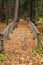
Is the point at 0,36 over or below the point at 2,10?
over

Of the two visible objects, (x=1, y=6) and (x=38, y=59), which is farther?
(x=1, y=6)

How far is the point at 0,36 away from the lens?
41.1 feet

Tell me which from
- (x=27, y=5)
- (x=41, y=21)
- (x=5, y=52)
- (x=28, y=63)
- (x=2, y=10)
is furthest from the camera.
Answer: (x=27, y=5)

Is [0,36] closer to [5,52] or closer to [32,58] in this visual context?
[5,52]

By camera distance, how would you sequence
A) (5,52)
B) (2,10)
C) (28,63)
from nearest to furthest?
(28,63) → (5,52) → (2,10)

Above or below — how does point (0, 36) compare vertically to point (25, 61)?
above

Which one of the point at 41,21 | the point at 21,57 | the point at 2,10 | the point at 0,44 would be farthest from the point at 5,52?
the point at 2,10

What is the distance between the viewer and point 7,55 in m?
11.8

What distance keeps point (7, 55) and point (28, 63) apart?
5.84 feet

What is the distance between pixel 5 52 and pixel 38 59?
237cm

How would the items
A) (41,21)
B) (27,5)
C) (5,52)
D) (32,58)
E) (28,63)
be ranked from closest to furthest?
(28,63)
(32,58)
(5,52)
(41,21)
(27,5)

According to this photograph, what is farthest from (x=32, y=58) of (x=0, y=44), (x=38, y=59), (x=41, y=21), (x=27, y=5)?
(x=27, y=5)

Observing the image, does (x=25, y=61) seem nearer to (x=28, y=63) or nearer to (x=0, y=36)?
(x=28, y=63)

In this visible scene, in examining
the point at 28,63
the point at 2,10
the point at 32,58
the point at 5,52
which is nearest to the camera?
the point at 28,63
